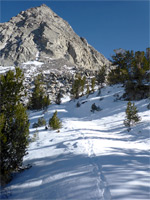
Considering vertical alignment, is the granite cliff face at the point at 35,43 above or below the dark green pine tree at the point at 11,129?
above

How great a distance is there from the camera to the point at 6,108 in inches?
159

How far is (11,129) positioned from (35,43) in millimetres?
92330

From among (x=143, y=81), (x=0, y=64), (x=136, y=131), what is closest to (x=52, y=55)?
(x=0, y=64)

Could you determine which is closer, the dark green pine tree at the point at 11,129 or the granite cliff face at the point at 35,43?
the dark green pine tree at the point at 11,129

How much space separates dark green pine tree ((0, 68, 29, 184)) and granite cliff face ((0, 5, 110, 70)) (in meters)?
71.4

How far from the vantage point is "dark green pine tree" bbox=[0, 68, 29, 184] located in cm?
336

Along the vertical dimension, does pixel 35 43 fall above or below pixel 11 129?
above

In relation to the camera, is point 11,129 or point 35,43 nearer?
point 11,129

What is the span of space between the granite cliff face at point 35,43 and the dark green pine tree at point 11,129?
71.4m

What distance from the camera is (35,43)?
8112cm

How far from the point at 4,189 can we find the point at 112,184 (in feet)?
9.28

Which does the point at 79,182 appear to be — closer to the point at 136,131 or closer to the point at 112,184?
the point at 112,184

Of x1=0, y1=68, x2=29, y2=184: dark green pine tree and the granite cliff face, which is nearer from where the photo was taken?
x1=0, y1=68, x2=29, y2=184: dark green pine tree

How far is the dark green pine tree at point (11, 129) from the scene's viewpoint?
3.36 meters
